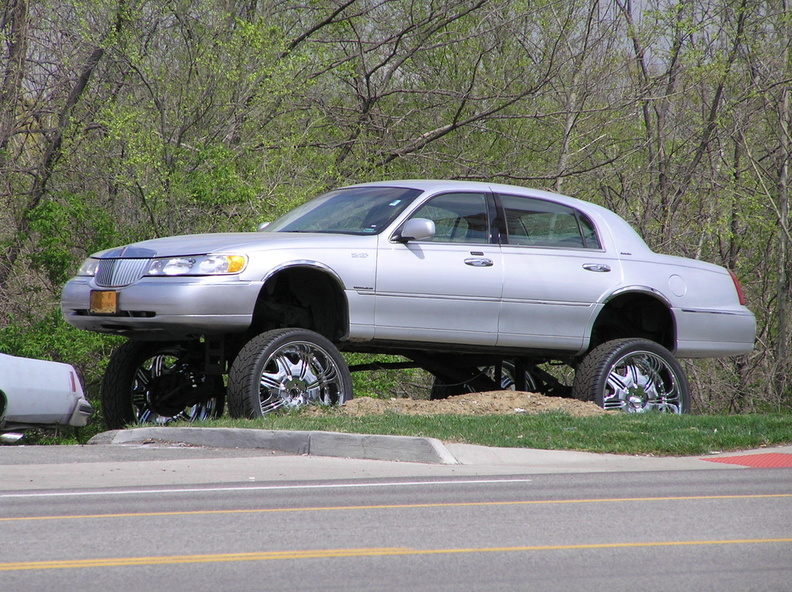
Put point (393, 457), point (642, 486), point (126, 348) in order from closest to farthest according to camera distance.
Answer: point (642, 486)
point (393, 457)
point (126, 348)

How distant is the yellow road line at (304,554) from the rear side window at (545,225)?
18.0 ft

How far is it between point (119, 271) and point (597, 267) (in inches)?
172

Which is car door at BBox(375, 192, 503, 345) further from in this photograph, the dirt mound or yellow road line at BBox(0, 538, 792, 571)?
yellow road line at BBox(0, 538, 792, 571)

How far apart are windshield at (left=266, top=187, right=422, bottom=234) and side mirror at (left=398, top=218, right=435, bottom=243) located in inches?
12.1

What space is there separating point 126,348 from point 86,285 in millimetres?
1065

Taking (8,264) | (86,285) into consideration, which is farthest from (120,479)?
(8,264)

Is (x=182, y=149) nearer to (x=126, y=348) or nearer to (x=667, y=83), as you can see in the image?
(x=126, y=348)

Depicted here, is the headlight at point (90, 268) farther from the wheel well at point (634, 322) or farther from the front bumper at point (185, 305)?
the wheel well at point (634, 322)

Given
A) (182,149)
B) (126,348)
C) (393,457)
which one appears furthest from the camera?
(182,149)

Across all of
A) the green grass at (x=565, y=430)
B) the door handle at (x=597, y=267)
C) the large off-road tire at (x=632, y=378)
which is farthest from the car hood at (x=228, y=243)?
the large off-road tire at (x=632, y=378)

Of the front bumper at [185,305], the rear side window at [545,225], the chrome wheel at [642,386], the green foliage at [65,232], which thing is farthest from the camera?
the green foliage at [65,232]

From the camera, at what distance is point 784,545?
5242mm

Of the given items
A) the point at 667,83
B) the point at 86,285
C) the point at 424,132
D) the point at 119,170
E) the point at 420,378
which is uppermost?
the point at 667,83

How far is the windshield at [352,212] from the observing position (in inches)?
396
